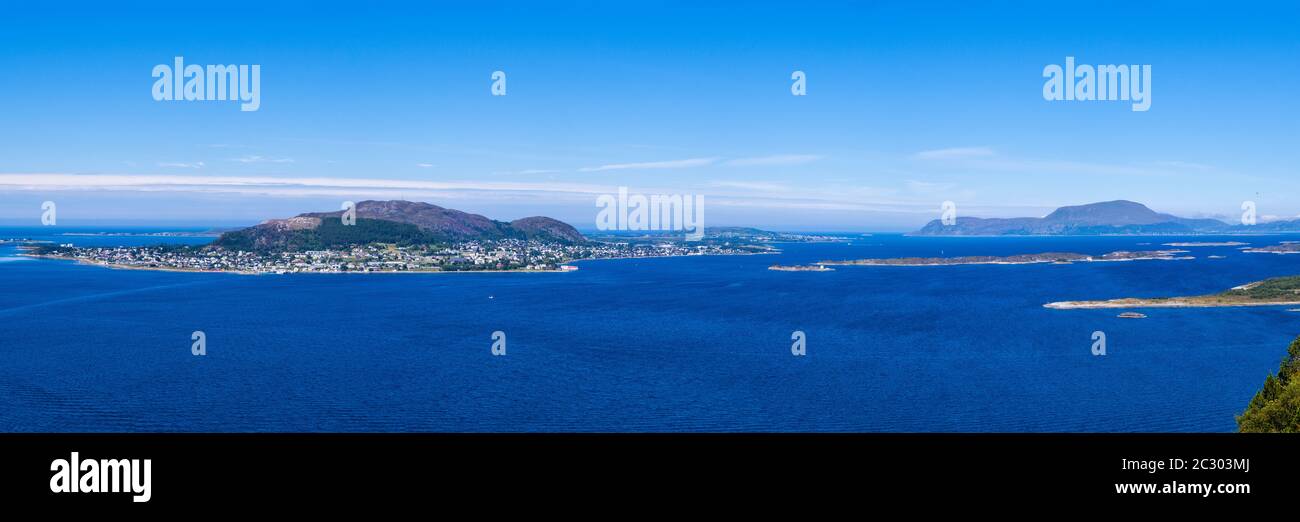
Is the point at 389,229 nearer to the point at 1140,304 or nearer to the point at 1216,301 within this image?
the point at 1140,304

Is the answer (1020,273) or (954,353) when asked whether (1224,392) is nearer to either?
(954,353)
